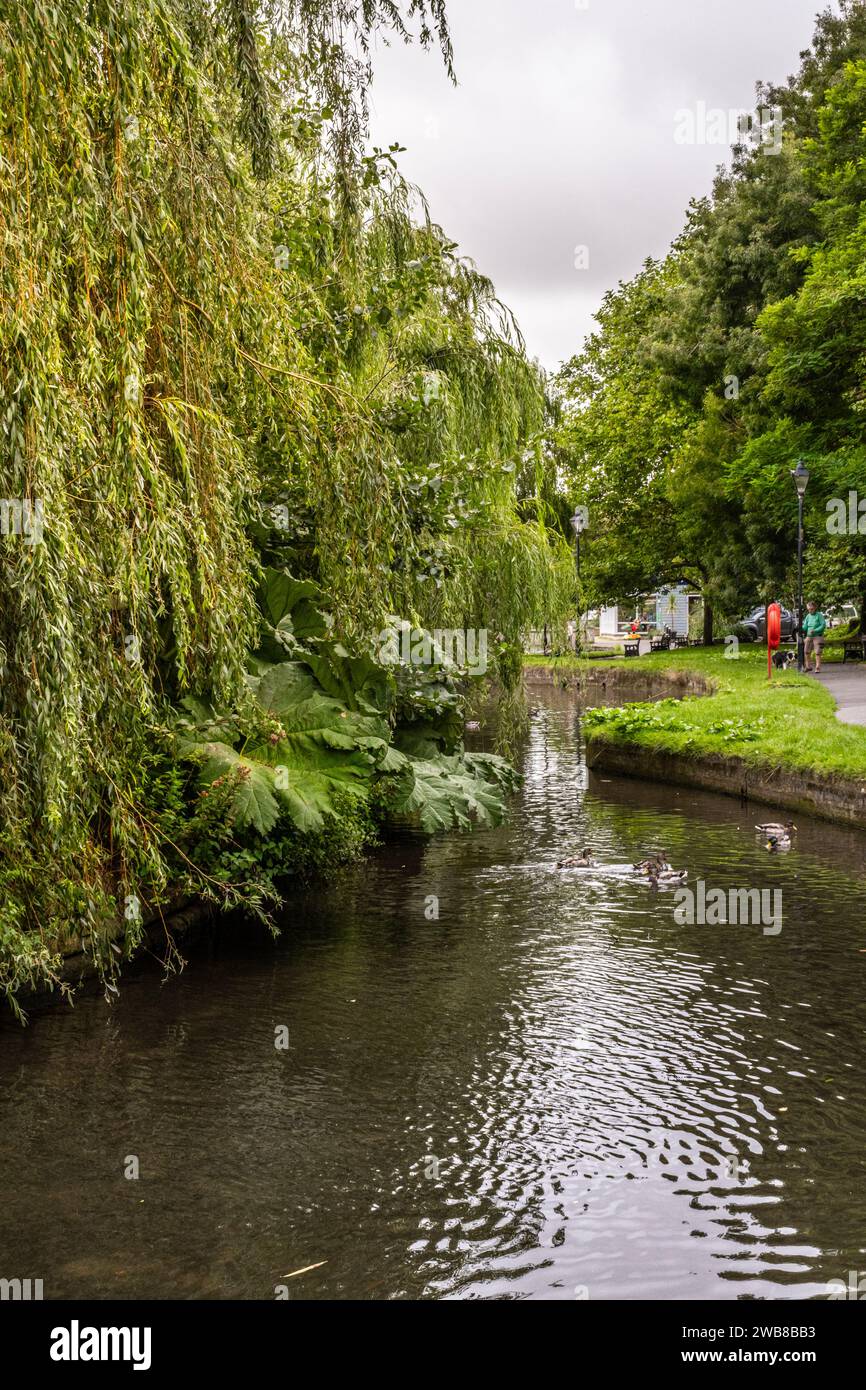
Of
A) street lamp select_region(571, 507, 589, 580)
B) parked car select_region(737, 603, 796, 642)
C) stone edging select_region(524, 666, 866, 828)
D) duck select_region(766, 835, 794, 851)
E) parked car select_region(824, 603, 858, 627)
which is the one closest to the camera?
duck select_region(766, 835, 794, 851)

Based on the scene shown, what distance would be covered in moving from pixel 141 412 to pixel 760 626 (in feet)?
107

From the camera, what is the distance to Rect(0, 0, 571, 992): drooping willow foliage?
566 centimetres

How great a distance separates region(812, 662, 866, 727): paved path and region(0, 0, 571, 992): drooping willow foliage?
10522 millimetres

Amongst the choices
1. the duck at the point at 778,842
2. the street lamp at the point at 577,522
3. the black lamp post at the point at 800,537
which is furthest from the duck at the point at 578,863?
the street lamp at the point at 577,522

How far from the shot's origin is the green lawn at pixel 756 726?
15266 millimetres

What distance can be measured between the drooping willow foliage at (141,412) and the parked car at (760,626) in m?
28.1

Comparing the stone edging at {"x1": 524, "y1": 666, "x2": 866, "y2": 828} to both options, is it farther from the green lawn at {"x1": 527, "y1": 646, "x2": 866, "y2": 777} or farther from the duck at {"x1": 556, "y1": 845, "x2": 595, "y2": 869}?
the duck at {"x1": 556, "y1": 845, "x2": 595, "y2": 869}

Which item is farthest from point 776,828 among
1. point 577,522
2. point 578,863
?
point 577,522

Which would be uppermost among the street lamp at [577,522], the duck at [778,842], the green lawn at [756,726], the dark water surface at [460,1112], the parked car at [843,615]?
the street lamp at [577,522]

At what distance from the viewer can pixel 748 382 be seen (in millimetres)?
29812

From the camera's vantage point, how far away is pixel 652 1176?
5.68 m

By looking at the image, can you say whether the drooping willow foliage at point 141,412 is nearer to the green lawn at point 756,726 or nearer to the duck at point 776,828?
the duck at point 776,828

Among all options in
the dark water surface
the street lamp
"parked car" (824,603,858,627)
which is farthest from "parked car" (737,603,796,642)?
the dark water surface

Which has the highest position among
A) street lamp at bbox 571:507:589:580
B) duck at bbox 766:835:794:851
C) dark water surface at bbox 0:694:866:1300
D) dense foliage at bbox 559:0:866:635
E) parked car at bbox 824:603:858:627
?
dense foliage at bbox 559:0:866:635
